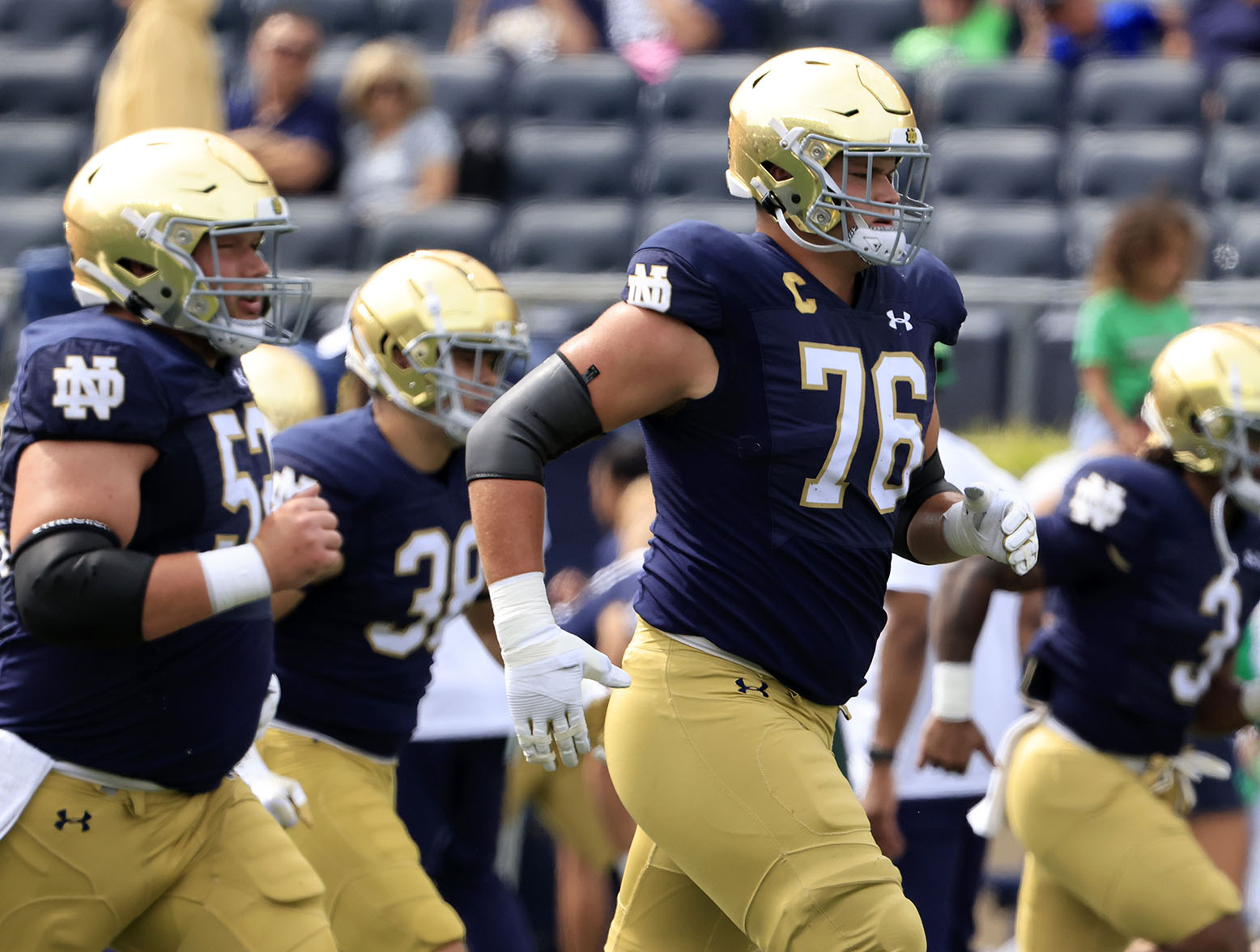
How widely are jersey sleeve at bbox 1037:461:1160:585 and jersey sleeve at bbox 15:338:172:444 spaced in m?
1.89

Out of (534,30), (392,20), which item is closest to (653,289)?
(534,30)

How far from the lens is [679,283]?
262 cm

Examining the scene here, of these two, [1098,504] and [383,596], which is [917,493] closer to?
[1098,504]

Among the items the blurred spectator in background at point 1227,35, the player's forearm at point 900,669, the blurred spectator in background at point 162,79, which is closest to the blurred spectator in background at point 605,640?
the player's forearm at point 900,669

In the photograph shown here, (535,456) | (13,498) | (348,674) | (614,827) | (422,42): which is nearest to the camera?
(535,456)

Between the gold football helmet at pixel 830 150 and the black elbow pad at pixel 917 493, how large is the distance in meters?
0.48

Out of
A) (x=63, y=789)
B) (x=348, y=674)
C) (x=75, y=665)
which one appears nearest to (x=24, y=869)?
(x=63, y=789)

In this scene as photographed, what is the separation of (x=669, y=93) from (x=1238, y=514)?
16.2ft

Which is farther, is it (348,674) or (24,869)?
(348,674)

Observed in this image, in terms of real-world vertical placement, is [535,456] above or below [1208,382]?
above

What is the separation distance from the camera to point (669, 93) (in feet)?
27.1

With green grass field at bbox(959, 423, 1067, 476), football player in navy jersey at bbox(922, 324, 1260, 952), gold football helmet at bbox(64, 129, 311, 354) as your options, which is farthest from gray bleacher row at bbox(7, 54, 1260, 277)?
gold football helmet at bbox(64, 129, 311, 354)

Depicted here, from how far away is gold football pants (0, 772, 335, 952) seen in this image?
2840 mm

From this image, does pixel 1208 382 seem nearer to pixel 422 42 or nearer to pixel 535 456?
pixel 535 456
